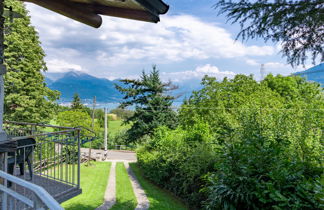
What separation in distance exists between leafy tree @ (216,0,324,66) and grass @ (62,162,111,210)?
25.1 ft

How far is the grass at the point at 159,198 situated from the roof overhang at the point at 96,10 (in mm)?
7681

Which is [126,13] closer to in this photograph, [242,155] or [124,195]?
[242,155]

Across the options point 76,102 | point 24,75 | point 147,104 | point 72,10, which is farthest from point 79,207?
point 76,102

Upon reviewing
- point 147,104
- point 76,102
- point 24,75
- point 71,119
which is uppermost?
point 24,75

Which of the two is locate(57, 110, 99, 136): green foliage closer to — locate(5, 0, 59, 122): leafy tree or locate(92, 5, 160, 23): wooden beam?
locate(5, 0, 59, 122): leafy tree

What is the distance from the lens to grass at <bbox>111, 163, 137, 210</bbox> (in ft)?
27.9

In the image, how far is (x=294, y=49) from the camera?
4254 millimetres

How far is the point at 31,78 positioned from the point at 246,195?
1402cm

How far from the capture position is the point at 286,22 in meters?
3.96

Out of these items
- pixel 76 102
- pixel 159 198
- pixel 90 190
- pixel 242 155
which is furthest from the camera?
pixel 76 102

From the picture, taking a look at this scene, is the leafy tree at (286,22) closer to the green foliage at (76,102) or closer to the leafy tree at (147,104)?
the leafy tree at (147,104)

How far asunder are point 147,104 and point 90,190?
498 inches

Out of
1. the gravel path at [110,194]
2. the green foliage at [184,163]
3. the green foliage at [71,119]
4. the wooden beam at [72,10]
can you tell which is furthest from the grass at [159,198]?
the wooden beam at [72,10]

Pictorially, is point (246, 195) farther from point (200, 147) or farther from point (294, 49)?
point (200, 147)
